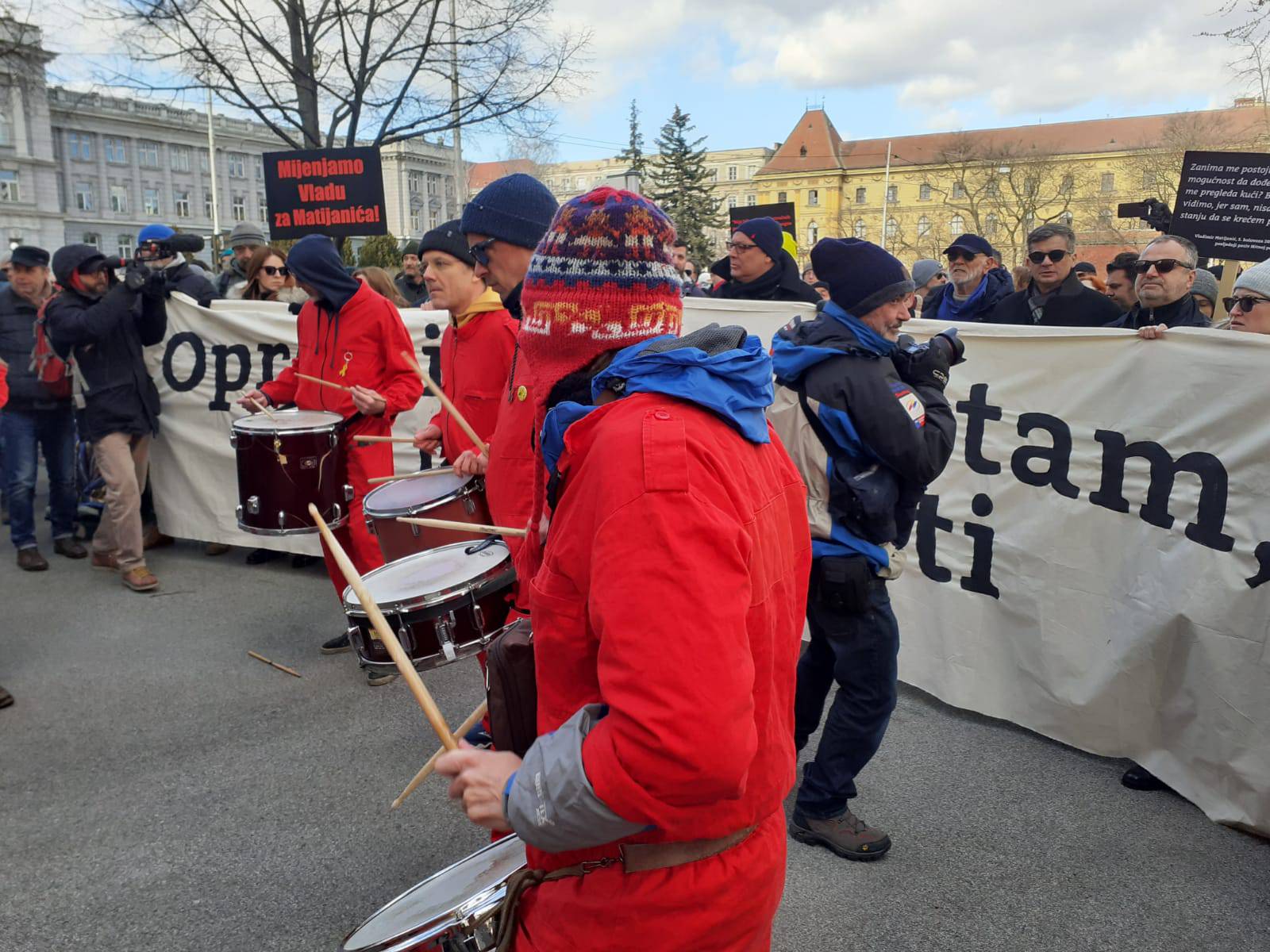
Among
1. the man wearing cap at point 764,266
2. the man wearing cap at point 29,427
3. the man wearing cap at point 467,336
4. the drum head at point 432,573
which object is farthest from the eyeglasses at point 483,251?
the man wearing cap at point 29,427

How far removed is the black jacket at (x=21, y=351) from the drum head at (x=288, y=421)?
2.97 m

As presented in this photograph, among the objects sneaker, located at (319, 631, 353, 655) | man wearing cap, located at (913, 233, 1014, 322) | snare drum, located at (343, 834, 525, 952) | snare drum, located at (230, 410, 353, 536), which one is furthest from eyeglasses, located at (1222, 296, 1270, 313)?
sneaker, located at (319, 631, 353, 655)

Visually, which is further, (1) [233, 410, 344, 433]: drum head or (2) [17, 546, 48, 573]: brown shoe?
(2) [17, 546, 48, 573]: brown shoe

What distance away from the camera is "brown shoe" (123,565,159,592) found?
243 inches

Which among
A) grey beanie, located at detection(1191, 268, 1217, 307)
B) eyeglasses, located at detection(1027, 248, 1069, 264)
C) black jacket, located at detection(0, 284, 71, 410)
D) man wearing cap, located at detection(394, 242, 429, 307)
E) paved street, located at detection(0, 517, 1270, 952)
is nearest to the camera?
paved street, located at detection(0, 517, 1270, 952)

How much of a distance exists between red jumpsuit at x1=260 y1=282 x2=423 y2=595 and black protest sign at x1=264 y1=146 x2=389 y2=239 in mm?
3670

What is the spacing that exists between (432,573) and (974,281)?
5.78 m

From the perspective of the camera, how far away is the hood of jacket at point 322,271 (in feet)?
15.9

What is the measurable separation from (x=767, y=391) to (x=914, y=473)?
1744mm

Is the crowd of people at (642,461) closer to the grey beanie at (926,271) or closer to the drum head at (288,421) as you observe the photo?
the drum head at (288,421)

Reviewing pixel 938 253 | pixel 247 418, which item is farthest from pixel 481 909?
pixel 938 253

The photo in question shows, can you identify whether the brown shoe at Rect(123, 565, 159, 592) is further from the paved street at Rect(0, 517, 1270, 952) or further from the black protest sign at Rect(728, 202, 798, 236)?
the black protest sign at Rect(728, 202, 798, 236)

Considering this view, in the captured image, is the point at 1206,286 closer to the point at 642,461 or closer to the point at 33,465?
the point at 642,461

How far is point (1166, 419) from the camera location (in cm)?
374
